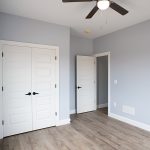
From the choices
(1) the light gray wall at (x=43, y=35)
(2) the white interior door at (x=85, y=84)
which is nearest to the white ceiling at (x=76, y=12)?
(1) the light gray wall at (x=43, y=35)

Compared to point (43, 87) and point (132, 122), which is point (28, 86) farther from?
point (132, 122)

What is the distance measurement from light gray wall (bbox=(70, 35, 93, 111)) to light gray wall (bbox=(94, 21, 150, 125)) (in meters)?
0.89

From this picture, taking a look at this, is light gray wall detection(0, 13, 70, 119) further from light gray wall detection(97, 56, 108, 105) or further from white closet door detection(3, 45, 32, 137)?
light gray wall detection(97, 56, 108, 105)

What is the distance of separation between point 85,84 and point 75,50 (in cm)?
131

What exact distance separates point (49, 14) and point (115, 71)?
257 centimetres

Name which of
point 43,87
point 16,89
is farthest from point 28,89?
point 43,87

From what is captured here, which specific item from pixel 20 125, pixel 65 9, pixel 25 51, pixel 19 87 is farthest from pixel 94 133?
pixel 65 9

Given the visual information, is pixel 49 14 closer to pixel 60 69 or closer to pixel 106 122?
pixel 60 69

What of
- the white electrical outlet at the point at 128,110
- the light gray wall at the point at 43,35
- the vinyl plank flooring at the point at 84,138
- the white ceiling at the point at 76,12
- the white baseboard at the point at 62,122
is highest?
the white ceiling at the point at 76,12

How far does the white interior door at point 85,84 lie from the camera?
4.73 metres

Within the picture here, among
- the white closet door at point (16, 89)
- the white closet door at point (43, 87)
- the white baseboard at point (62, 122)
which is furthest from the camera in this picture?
the white baseboard at point (62, 122)

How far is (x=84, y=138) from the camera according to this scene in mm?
2914

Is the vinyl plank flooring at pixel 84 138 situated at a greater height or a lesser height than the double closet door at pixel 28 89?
lesser

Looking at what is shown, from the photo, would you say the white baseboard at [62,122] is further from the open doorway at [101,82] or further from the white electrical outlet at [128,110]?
the open doorway at [101,82]
